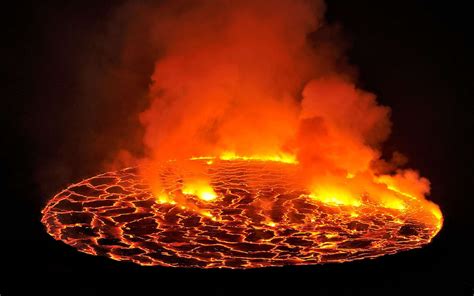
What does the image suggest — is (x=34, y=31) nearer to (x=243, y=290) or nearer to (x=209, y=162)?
(x=209, y=162)

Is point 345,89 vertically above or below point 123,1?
below

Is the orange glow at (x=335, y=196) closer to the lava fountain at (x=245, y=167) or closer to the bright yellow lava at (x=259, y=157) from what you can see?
the lava fountain at (x=245, y=167)

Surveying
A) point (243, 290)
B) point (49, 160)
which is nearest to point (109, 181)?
point (49, 160)

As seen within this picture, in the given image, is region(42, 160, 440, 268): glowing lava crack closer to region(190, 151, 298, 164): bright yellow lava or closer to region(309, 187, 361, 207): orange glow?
region(309, 187, 361, 207): orange glow

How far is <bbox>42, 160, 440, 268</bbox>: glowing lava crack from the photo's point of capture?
19.4 ft

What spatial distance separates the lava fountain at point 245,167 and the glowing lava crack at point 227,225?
25 mm

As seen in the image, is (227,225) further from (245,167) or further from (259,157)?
(259,157)

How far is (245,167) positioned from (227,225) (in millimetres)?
3418

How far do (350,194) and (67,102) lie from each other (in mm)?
6273

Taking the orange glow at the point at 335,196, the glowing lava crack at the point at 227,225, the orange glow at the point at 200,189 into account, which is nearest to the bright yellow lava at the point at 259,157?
the glowing lava crack at the point at 227,225

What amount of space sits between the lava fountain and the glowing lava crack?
0.08 feet

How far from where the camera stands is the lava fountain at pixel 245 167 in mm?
6359

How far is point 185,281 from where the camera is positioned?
5.36m

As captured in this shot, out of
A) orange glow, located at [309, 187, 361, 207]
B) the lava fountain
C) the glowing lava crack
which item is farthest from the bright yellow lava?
orange glow, located at [309, 187, 361, 207]
